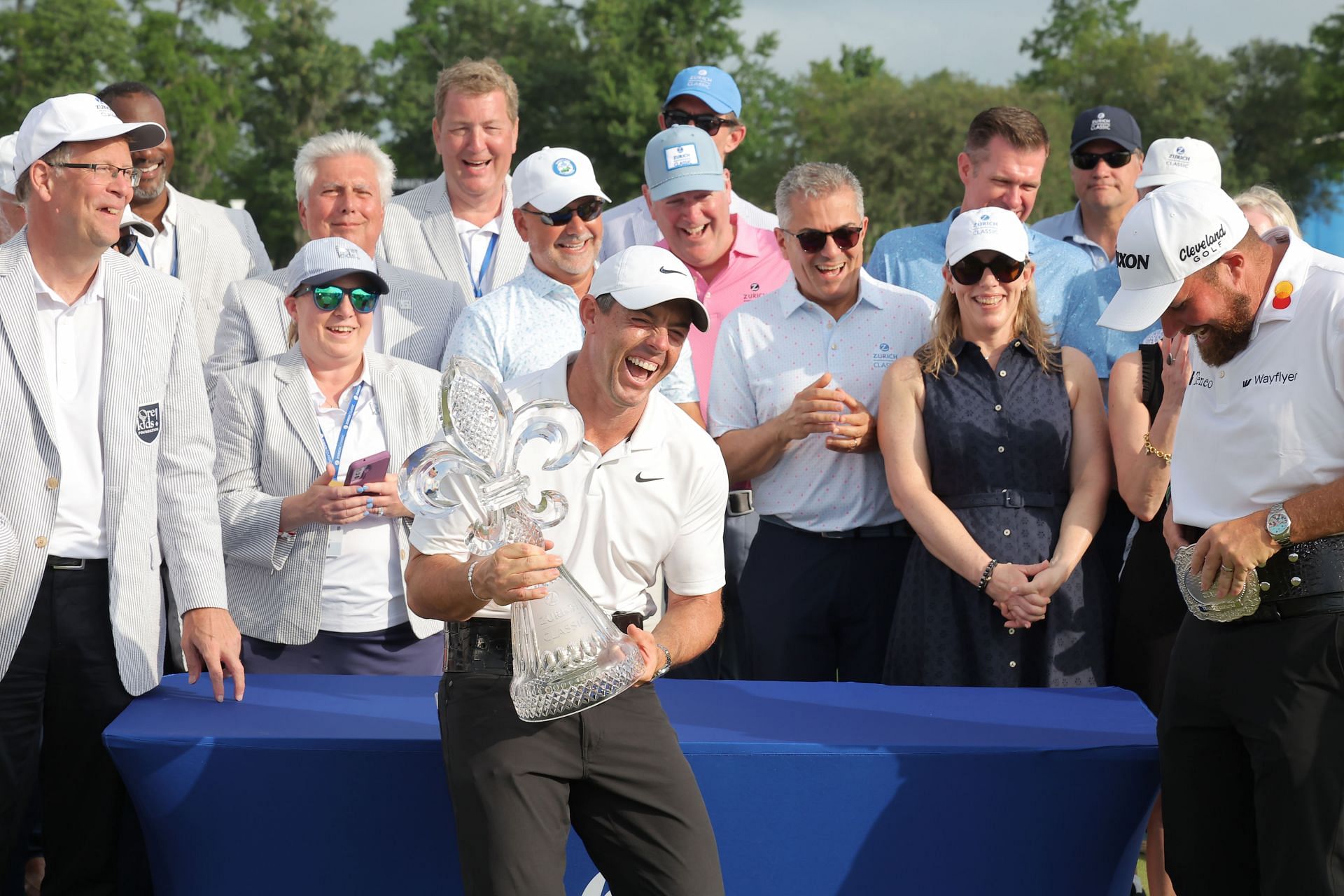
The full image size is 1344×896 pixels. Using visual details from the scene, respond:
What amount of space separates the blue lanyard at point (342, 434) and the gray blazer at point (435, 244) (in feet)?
3.51

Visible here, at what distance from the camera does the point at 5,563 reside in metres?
3.27

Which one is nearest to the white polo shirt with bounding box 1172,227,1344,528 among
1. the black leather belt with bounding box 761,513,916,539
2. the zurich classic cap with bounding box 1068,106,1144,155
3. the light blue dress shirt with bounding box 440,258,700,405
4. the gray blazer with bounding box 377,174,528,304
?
the black leather belt with bounding box 761,513,916,539

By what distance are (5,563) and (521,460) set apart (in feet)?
4.33

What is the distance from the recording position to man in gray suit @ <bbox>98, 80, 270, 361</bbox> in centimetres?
515

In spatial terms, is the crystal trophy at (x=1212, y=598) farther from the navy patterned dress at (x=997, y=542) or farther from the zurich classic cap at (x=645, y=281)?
the zurich classic cap at (x=645, y=281)

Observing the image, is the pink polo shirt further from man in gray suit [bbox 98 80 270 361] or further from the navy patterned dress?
man in gray suit [bbox 98 80 270 361]

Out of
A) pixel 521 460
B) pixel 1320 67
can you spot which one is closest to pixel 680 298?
pixel 521 460

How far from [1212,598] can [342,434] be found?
2621mm

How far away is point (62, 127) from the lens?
11.4ft

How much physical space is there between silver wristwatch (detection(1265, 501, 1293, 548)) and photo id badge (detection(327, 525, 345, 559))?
8.58 feet

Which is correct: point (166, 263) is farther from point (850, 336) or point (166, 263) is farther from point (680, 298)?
point (680, 298)

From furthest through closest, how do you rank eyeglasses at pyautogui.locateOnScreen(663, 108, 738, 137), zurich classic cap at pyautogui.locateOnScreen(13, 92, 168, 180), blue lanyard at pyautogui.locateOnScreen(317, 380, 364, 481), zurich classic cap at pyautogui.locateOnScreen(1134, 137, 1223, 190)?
1. eyeglasses at pyautogui.locateOnScreen(663, 108, 738, 137)
2. zurich classic cap at pyautogui.locateOnScreen(1134, 137, 1223, 190)
3. blue lanyard at pyautogui.locateOnScreen(317, 380, 364, 481)
4. zurich classic cap at pyautogui.locateOnScreen(13, 92, 168, 180)

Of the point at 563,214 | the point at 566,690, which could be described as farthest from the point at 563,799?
the point at 563,214

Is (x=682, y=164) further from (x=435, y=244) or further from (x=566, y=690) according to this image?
(x=566, y=690)
